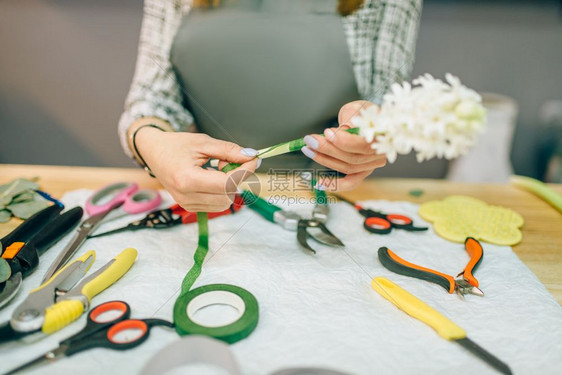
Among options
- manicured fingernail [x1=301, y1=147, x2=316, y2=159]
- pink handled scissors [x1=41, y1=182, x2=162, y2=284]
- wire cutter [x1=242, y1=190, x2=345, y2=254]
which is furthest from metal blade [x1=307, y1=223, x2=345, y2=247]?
pink handled scissors [x1=41, y1=182, x2=162, y2=284]

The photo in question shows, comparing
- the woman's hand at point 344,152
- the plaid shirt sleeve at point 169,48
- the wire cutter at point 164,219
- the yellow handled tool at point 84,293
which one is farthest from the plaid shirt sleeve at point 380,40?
the yellow handled tool at point 84,293

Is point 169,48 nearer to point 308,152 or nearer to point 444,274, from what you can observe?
point 308,152

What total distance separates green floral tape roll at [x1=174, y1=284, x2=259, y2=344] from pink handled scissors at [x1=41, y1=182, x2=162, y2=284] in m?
0.16

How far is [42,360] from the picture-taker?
283 mm

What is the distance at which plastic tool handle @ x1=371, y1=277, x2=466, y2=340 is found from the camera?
1.04 feet

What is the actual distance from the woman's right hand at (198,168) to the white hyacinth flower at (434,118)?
14cm

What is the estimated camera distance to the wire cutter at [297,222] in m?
0.44

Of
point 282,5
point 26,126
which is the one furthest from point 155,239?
point 26,126

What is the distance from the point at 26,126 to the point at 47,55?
205mm

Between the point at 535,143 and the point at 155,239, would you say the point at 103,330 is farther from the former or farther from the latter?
the point at 535,143

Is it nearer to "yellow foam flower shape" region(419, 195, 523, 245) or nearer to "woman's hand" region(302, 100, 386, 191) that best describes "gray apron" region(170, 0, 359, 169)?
"woman's hand" region(302, 100, 386, 191)

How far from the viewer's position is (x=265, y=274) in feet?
1.30

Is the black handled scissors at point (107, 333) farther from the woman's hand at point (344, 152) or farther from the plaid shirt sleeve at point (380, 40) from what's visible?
the plaid shirt sleeve at point (380, 40)

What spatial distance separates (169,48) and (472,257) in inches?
17.6
